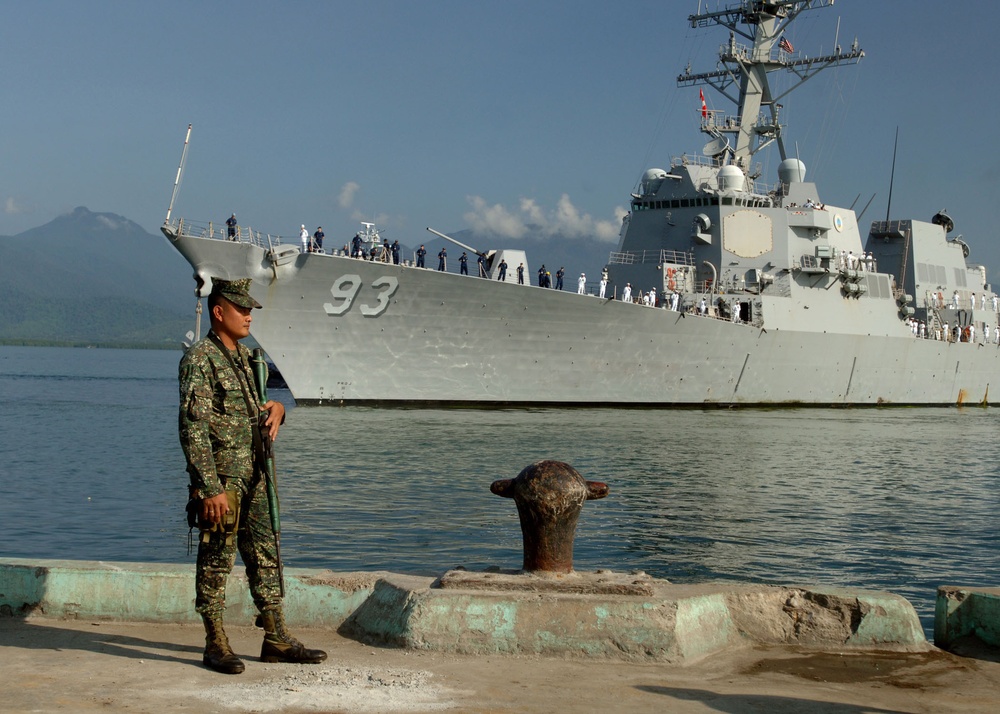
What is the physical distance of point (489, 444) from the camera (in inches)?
699

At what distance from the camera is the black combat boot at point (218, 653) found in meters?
3.82

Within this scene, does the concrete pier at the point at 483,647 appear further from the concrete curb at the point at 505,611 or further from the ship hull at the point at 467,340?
the ship hull at the point at 467,340

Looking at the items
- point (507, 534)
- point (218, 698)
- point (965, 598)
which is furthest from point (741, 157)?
point (218, 698)

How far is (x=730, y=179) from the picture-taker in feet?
91.9

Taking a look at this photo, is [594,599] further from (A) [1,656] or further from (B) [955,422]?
(B) [955,422]

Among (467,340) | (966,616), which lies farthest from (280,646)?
(467,340)

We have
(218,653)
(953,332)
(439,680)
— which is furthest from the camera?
(953,332)

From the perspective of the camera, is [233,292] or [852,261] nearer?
[233,292]

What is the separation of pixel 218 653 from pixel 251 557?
41 centimetres

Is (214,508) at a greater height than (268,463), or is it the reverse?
(268,463)

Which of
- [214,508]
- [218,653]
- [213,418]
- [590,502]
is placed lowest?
[590,502]

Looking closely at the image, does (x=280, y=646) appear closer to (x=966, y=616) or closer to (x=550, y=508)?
(x=550, y=508)

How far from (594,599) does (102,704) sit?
187 cm

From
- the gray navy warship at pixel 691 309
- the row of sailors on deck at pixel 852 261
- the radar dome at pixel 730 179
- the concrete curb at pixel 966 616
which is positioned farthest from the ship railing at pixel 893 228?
the concrete curb at pixel 966 616
